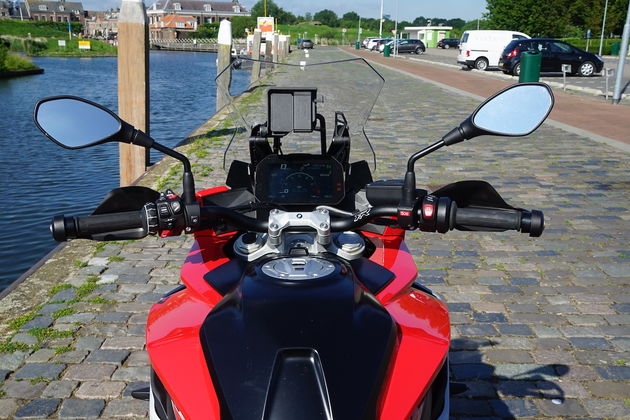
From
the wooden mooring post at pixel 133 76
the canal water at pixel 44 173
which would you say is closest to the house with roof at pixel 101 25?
the canal water at pixel 44 173

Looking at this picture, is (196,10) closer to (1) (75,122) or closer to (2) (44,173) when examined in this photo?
(2) (44,173)

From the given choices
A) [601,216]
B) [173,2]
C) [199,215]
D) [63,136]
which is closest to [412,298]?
[199,215]

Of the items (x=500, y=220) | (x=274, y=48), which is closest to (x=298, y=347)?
(x=500, y=220)

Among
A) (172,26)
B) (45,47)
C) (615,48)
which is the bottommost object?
(45,47)

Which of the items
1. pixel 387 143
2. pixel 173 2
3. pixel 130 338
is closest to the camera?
pixel 130 338

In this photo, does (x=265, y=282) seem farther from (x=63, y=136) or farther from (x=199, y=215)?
(x=63, y=136)

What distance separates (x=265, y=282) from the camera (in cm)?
167

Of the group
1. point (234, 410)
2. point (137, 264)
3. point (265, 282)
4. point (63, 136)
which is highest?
point (63, 136)

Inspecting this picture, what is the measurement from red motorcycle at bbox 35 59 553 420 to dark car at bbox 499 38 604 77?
27.0 meters

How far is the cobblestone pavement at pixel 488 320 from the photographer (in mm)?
3430

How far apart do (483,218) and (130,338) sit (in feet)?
9.22

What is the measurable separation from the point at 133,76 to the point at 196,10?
13767 cm

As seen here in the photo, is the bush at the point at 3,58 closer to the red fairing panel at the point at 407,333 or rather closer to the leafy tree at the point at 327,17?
the red fairing panel at the point at 407,333

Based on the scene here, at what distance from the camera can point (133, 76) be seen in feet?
28.8
